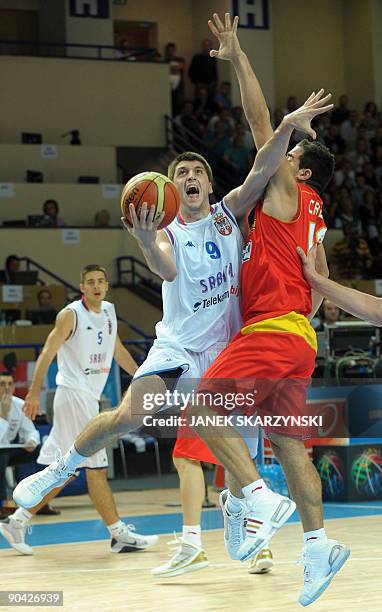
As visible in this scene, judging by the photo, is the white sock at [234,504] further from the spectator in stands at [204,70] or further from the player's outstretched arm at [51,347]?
the spectator in stands at [204,70]

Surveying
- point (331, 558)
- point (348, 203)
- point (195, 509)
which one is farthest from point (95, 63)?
point (331, 558)

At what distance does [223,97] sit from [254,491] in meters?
16.2

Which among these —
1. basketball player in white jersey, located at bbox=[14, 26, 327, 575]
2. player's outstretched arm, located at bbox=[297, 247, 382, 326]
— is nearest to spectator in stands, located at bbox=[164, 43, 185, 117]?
basketball player in white jersey, located at bbox=[14, 26, 327, 575]

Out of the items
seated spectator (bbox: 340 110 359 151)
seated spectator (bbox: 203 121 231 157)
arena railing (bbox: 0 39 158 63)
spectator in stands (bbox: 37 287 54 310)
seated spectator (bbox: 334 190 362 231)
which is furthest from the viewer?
seated spectator (bbox: 340 110 359 151)

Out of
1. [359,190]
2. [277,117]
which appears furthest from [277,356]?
A: [277,117]

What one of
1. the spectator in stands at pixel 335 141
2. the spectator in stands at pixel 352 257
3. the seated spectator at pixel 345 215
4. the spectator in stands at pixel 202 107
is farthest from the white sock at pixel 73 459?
the spectator in stands at pixel 335 141

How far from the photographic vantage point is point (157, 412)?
560cm

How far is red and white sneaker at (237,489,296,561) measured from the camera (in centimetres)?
502

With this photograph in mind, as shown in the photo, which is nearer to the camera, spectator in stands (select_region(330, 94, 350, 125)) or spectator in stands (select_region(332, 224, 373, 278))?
spectator in stands (select_region(332, 224, 373, 278))

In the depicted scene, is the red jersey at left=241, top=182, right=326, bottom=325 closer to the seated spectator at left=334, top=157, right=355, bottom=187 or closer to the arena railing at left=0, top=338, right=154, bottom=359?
the arena railing at left=0, top=338, right=154, bottom=359

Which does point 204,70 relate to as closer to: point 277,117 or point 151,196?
point 277,117

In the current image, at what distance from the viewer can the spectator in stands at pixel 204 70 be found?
21.1m

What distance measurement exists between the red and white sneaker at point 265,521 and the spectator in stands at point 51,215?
11990mm

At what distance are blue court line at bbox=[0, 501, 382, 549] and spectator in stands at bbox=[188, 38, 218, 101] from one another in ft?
41.5
